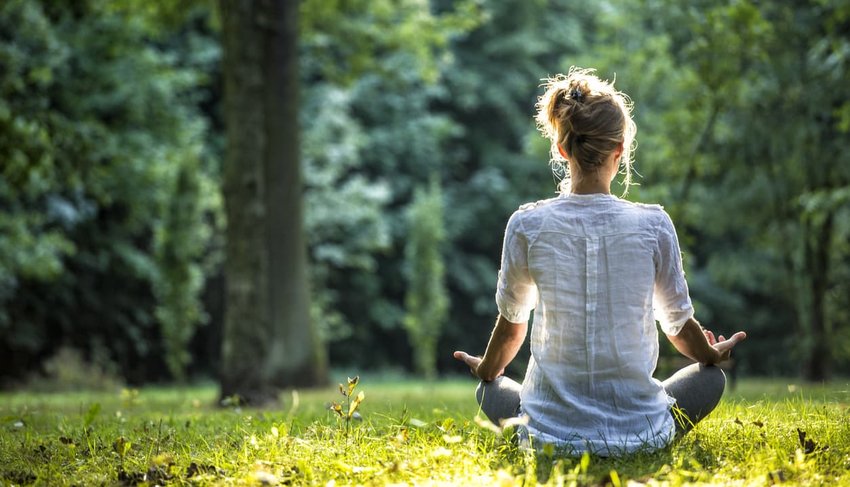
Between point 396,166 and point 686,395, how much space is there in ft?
77.7

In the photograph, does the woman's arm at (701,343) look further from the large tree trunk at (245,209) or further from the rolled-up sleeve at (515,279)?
the large tree trunk at (245,209)

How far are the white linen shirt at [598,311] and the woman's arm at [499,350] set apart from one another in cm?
13

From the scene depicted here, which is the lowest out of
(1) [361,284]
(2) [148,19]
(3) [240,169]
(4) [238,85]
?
(1) [361,284]

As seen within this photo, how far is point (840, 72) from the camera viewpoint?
11.1 meters

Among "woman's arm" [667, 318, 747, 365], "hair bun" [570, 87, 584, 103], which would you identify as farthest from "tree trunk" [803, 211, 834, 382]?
"hair bun" [570, 87, 584, 103]

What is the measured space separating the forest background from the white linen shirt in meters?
5.94

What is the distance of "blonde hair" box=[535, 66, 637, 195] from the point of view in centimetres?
342

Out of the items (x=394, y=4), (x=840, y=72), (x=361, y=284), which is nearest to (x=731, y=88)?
(x=840, y=72)

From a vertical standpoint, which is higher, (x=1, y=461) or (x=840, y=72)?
(x=840, y=72)

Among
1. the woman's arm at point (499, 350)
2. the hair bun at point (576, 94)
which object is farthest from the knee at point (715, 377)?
the hair bun at point (576, 94)

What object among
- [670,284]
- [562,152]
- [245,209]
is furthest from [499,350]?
[245,209]

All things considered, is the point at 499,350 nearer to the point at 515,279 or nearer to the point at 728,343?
the point at 515,279

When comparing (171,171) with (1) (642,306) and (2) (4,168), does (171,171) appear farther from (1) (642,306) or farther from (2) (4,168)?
(1) (642,306)

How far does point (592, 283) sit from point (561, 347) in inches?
10.5
